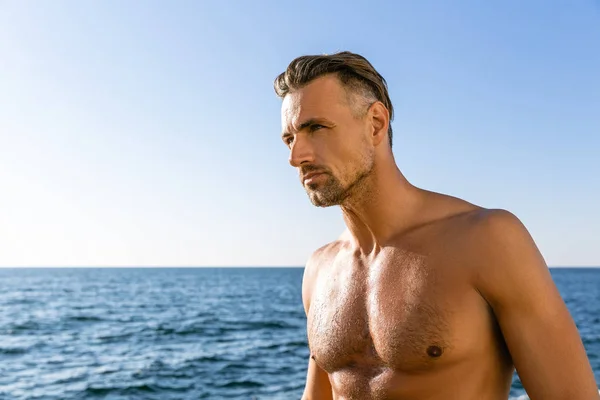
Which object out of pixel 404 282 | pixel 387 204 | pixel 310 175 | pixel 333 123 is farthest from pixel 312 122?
pixel 404 282

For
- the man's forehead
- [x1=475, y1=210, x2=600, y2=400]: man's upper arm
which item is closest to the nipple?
[x1=475, y1=210, x2=600, y2=400]: man's upper arm

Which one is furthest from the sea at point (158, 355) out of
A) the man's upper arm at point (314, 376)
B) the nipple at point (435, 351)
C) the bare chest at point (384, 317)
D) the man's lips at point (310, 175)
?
the man's lips at point (310, 175)

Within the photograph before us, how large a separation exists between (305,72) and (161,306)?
144ft

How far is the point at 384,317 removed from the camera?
226 cm

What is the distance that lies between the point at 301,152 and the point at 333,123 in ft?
0.50

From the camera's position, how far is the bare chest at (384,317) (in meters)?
2.10

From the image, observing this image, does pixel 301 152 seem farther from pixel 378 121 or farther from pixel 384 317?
pixel 384 317

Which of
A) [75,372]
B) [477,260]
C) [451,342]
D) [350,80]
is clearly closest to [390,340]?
[451,342]

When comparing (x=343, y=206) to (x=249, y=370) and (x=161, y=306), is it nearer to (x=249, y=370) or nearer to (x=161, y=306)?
(x=249, y=370)

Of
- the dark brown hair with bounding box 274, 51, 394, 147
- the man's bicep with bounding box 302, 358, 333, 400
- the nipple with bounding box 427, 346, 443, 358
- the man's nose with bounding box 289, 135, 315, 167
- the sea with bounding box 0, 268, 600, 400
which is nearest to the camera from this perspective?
the nipple with bounding box 427, 346, 443, 358

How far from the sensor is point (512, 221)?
202 centimetres

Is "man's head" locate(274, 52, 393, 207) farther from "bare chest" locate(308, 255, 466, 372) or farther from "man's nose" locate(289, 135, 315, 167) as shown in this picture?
"bare chest" locate(308, 255, 466, 372)

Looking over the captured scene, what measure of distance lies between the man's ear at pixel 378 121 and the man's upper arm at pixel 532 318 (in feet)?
1.94

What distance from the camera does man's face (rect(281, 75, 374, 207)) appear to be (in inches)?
88.6
